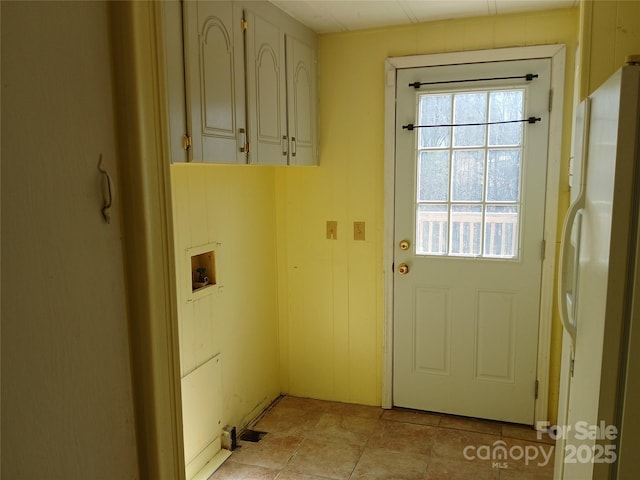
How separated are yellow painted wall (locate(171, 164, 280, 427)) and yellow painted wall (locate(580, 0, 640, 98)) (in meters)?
1.70

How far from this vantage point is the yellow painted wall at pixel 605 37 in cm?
177

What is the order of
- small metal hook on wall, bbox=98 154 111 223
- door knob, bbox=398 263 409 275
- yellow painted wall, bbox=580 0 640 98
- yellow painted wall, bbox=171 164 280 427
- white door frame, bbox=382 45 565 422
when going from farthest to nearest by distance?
door knob, bbox=398 263 409 275, white door frame, bbox=382 45 565 422, yellow painted wall, bbox=171 164 280 427, yellow painted wall, bbox=580 0 640 98, small metal hook on wall, bbox=98 154 111 223

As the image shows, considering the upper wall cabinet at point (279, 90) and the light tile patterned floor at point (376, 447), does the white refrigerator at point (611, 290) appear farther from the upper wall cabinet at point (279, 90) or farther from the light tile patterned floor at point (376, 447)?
the upper wall cabinet at point (279, 90)

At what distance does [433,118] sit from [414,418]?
181cm

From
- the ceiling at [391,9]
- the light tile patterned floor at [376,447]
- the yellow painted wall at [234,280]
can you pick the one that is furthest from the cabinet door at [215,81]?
the light tile patterned floor at [376,447]

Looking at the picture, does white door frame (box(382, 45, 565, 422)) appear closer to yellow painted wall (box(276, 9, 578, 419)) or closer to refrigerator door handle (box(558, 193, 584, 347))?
yellow painted wall (box(276, 9, 578, 419))

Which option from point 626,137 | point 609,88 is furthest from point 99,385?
point 609,88

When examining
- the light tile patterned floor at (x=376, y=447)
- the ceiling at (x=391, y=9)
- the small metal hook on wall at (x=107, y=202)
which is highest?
the ceiling at (x=391, y=9)

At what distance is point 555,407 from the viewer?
2928 mm

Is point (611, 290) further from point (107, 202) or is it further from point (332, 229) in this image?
point (332, 229)

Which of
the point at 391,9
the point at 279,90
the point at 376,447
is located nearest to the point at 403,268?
the point at 376,447

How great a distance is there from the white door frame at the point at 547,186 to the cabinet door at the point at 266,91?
692 mm

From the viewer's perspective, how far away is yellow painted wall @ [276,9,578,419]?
9.60 feet

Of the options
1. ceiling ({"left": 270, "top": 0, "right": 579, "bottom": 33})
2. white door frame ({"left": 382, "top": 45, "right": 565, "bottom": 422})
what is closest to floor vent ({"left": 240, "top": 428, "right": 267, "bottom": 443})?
white door frame ({"left": 382, "top": 45, "right": 565, "bottom": 422})
